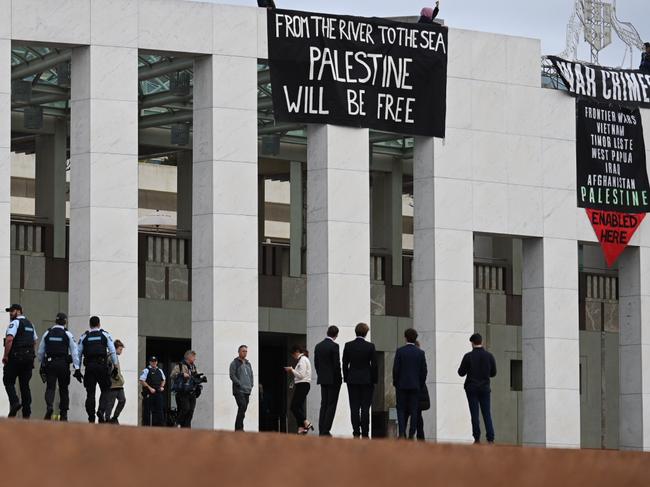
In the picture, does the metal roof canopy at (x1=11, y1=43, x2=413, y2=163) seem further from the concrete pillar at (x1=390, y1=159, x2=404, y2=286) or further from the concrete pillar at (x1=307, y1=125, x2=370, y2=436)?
the concrete pillar at (x1=307, y1=125, x2=370, y2=436)

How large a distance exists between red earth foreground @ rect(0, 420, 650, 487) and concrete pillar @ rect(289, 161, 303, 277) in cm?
2990

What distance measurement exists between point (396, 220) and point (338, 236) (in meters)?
14.2

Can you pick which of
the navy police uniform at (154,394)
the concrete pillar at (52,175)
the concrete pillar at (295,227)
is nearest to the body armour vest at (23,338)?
the navy police uniform at (154,394)

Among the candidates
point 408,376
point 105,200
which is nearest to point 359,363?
point 408,376

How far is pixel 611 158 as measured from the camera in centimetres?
3531

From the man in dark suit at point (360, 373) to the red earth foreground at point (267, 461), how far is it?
9.99 meters

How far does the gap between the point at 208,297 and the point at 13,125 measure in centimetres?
1223

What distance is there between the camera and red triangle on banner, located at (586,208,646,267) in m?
34.7

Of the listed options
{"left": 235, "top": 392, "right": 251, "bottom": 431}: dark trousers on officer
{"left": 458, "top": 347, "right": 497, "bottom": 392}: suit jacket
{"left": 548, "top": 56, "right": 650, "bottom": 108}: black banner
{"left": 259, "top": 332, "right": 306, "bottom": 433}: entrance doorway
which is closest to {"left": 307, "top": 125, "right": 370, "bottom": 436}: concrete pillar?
{"left": 235, "top": 392, "right": 251, "bottom": 431}: dark trousers on officer

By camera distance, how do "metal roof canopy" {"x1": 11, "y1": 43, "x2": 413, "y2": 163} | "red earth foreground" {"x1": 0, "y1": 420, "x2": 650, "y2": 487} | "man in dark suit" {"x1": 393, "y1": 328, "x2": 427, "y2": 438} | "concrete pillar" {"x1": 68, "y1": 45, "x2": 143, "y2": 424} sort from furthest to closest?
"metal roof canopy" {"x1": 11, "y1": 43, "x2": 413, "y2": 163}
"concrete pillar" {"x1": 68, "y1": 45, "x2": 143, "y2": 424}
"man in dark suit" {"x1": 393, "y1": 328, "x2": 427, "y2": 438}
"red earth foreground" {"x1": 0, "y1": 420, "x2": 650, "y2": 487}

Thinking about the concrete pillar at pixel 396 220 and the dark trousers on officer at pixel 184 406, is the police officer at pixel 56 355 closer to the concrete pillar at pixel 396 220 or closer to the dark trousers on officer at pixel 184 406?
the dark trousers on officer at pixel 184 406

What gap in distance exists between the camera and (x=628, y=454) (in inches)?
524

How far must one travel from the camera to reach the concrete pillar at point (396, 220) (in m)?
44.4

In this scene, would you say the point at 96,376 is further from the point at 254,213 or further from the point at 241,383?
the point at 254,213
